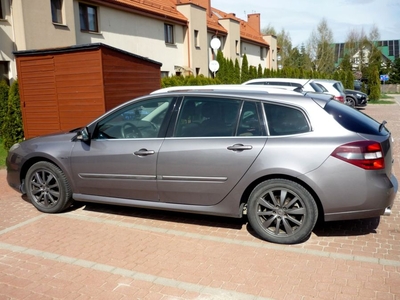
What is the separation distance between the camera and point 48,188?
5738mm

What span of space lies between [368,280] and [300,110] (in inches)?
72.9

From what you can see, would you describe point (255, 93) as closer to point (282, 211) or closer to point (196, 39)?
point (282, 211)

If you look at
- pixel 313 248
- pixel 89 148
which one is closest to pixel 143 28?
pixel 89 148

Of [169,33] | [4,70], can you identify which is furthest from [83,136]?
[169,33]

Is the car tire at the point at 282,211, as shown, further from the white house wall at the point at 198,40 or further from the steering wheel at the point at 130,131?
the white house wall at the point at 198,40

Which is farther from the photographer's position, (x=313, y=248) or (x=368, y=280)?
(x=313, y=248)

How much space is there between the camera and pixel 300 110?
4.54m

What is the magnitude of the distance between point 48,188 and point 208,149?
8.19 ft

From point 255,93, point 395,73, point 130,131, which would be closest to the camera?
point 255,93

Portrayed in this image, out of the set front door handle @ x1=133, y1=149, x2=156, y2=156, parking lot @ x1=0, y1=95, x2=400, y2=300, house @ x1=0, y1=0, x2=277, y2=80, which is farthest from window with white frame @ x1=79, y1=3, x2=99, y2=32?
front door handle @ x1=133, y1=149, x2=156, y2=156

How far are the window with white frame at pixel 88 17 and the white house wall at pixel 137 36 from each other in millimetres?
212

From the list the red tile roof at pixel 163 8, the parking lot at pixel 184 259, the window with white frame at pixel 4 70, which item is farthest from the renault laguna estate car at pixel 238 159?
the red tile roof at pixel 163 8

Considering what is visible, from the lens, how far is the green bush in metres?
11.3

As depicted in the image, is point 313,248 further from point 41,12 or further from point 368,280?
point 41,12
